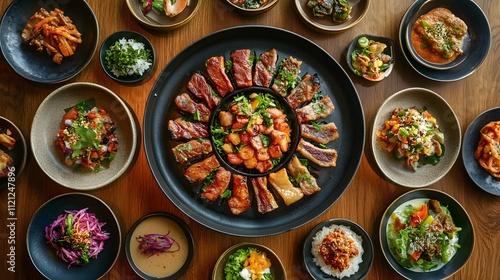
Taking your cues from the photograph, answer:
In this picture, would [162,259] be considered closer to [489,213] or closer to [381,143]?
[381,143]

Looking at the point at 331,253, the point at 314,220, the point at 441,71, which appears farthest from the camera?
the point at 441,71

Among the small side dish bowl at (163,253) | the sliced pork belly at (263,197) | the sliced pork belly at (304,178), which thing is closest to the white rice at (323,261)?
the sliced pork belly at (304,178)

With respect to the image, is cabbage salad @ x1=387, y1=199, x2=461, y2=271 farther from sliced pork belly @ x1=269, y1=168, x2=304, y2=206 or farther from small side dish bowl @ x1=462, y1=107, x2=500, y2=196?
sliced pork belly @ x1=269, y1=168, x2=304, y2=206

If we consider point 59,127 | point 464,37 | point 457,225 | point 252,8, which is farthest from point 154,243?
point 464,37

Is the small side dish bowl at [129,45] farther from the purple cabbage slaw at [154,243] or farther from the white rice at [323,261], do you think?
the white rice at [323,261]

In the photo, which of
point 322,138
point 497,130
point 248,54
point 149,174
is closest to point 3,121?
point 149,174

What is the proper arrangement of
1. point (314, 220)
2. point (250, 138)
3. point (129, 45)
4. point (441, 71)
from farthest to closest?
point (441, 71) < point (314, 220) < point (129, 45) < point (250, 138)

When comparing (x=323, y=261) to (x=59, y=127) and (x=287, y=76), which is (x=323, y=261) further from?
(x=59, y=127)

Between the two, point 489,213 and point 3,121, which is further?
point 489,213
